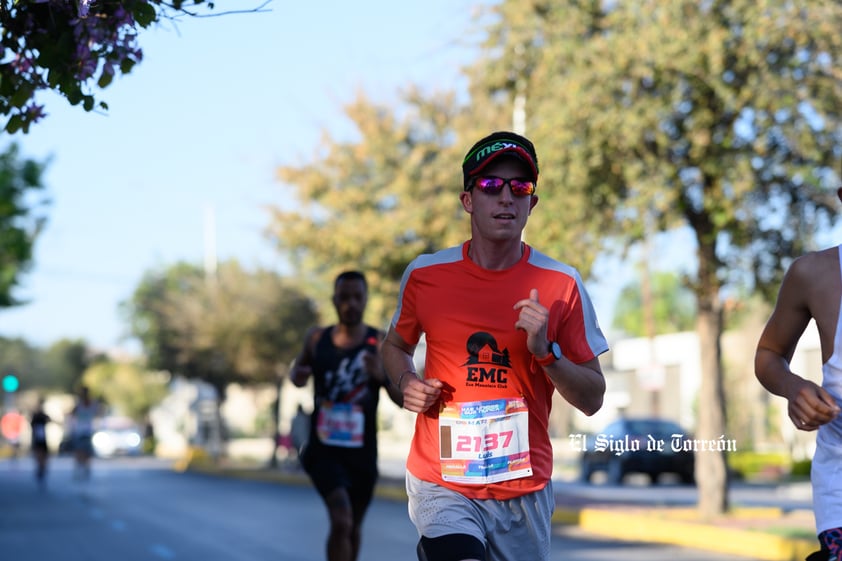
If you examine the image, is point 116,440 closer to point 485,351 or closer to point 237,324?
point 237,324

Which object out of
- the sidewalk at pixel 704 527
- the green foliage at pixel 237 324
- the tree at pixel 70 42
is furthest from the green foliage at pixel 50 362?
the tree at pixel 70 42

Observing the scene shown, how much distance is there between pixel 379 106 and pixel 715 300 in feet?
47.2

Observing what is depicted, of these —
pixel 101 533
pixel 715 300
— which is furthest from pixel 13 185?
pixel 715 300

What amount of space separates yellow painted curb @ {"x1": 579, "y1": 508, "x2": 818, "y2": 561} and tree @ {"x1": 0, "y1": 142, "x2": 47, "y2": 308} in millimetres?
22982

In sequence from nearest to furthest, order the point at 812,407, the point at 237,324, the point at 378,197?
the point at 812,407 < the point at 378,197 < the point at 237,324

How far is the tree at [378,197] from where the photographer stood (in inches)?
1100

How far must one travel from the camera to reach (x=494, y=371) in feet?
16.1

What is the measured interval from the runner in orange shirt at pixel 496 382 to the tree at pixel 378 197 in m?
21.5

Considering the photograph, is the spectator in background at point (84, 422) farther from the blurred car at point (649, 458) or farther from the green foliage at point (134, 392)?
the green foliage at point (134, 392)

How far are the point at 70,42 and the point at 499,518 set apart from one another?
2733 mm

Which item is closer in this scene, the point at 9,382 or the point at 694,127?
the point at 694,127

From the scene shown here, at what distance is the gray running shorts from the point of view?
488 centimetres

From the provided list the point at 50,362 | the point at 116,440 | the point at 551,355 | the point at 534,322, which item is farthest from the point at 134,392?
the point at 534,322

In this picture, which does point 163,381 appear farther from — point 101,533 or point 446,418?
point 446,418
